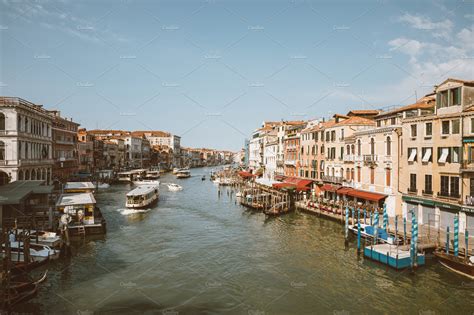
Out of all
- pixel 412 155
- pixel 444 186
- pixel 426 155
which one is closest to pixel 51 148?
pixel 412 155

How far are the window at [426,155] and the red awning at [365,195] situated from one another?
197 inches

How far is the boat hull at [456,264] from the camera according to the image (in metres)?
17.1

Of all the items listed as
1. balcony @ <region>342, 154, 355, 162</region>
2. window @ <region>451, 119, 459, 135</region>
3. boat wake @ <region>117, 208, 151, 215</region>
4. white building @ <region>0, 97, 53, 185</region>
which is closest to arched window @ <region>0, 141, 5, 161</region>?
white building @ <region>0, 97, 53, 185</region>

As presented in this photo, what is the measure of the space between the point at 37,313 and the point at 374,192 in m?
26.4

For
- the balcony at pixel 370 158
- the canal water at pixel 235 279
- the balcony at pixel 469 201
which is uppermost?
the balcony at pixel 370 158

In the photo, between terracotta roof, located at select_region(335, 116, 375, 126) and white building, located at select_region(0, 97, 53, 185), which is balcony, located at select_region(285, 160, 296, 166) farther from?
white building, located at select_region(0, 97, 53, 185)

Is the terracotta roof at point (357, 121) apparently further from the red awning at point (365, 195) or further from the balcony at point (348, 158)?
the red awning at point (365, 195)

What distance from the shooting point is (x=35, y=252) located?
19125 mm

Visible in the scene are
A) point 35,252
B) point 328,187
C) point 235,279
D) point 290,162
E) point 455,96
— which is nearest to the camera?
point 235,279

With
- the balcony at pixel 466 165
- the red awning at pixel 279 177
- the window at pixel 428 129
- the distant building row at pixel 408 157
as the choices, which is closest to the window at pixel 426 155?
the distant building row at pixel 408 157

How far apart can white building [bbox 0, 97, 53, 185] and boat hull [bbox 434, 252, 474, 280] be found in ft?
111

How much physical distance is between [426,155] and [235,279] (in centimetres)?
1678

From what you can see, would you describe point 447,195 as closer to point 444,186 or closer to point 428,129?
point 444,186

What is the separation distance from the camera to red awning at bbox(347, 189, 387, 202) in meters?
28.9
